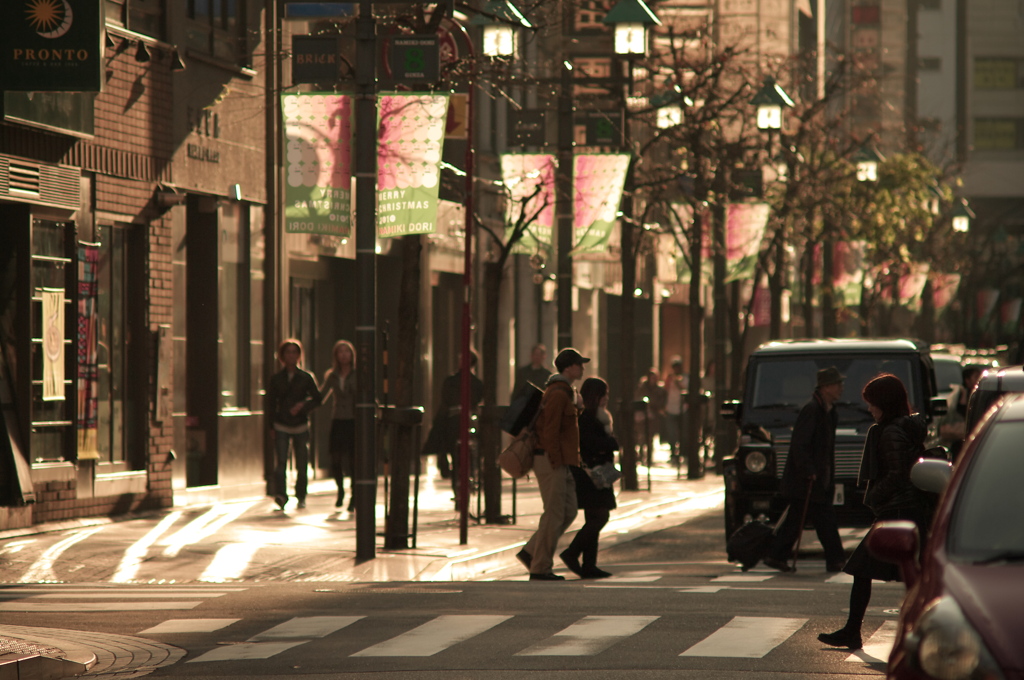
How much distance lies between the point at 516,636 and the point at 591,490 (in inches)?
191

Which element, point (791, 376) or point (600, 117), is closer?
point (791, 376)

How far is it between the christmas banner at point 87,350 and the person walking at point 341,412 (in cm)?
278

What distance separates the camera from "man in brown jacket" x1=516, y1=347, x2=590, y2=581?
49.9 feet

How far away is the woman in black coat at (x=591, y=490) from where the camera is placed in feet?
51.4

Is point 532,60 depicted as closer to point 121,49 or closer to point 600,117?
point 600,117

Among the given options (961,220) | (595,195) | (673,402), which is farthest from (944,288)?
(595,195)

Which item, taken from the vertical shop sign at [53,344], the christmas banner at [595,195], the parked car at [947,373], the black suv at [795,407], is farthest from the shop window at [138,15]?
the parked car at [947,373]

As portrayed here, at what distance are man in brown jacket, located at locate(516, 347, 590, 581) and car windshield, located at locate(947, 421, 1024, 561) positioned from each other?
8.61 m

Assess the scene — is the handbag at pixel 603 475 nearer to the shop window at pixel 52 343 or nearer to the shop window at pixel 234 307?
the shop window at pixel 52 343

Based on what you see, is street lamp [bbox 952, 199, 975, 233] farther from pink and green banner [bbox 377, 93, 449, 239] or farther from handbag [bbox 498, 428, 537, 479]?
handbag [bbox 498, 428, 537, 479]

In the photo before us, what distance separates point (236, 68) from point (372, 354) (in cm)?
773

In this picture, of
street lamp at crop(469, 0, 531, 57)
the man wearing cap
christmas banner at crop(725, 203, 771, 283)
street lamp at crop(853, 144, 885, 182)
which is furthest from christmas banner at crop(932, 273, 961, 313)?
the man wearing cap

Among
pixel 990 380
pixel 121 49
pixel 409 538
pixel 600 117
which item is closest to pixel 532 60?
pixel 600 117

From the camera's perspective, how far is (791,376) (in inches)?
737
